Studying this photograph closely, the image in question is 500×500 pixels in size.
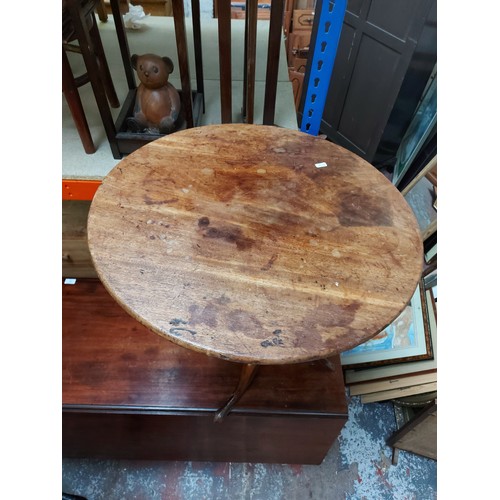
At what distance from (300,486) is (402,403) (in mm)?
488

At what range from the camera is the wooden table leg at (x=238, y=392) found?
1.00 m

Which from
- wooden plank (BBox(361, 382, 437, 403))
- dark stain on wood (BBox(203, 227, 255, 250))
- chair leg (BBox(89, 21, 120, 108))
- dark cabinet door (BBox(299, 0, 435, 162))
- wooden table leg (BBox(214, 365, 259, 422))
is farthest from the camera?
dark cabinet door (BBox(299, 0, 435, 162))

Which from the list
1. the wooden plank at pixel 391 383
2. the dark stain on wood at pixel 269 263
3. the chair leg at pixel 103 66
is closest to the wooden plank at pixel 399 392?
the wooden plank at pixel 391 383

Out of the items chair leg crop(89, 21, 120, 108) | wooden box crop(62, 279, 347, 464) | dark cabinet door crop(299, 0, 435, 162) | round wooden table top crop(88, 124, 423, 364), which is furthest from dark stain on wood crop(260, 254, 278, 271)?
dark cabinet door crop(299, 0, 435, 162)

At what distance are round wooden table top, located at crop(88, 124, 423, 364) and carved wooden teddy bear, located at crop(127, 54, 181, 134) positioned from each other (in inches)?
13.9

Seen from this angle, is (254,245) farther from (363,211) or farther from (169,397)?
(169,397)

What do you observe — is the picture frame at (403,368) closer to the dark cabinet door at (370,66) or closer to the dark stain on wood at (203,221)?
the dark stain on wood at (203,221)

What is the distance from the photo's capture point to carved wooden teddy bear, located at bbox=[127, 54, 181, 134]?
4.12 ft

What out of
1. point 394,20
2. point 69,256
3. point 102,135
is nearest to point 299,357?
point 69,256

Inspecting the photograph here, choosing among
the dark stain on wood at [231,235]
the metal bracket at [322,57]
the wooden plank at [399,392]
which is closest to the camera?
the dark stain on wood at [231,235]

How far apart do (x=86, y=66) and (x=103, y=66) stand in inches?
13.5

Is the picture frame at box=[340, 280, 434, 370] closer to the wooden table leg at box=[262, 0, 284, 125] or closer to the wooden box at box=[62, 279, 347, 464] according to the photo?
the wooden box at box=[62, 279, 347, 464]

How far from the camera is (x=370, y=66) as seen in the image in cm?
216

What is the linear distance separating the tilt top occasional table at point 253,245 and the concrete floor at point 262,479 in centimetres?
52
